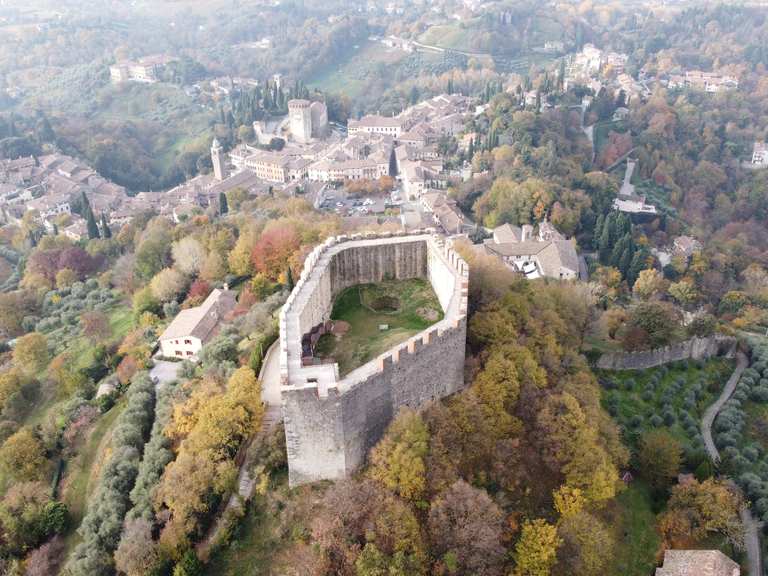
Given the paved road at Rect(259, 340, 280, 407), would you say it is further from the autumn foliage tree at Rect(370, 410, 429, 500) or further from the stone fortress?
the autumn foliage tree at Rect(370, 410, 429, 500)

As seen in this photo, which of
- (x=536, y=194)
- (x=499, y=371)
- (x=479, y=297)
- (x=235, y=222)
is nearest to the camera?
(x=499, y=371)

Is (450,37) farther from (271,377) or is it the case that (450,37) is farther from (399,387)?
(399,387)

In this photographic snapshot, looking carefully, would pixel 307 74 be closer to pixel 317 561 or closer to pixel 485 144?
pixel 485 144

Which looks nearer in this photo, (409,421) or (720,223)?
(409,421)

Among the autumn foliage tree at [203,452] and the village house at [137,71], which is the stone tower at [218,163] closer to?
the village house at [137,71]

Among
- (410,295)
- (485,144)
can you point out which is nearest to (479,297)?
(410,295)

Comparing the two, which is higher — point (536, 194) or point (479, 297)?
point (479, 297)
